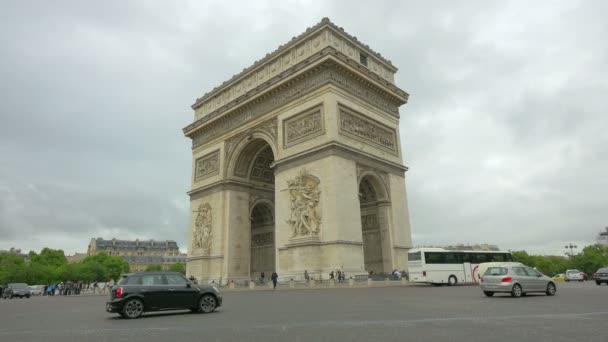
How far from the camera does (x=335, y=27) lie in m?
25.9

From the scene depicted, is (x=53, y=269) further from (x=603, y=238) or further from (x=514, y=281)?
(x=603, y=238)

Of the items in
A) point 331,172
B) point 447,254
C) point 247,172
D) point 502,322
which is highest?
point 247,172

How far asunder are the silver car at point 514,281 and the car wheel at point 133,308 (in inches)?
412

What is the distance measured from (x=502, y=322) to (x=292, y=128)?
2059cm

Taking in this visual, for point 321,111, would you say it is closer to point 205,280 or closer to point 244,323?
point 205,280

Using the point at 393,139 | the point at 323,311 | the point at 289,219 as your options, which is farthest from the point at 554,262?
the point at 323,311

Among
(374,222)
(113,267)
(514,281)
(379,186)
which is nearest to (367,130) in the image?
(379,186)

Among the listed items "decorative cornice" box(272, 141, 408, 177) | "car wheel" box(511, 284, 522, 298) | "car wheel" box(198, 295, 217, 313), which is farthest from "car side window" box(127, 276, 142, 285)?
"decorative cornice" box(272, 141, 408, 177)

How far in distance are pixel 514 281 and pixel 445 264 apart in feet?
33.6

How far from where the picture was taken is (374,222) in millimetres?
26875

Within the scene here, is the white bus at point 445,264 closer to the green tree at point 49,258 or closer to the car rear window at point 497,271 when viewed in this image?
the car rear window at point 497,271

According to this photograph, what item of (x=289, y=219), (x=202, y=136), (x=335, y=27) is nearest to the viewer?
(x=289, y=219)

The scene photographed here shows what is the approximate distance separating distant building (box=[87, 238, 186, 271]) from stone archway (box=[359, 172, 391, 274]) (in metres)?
96.6

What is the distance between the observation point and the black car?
938 centimetres
